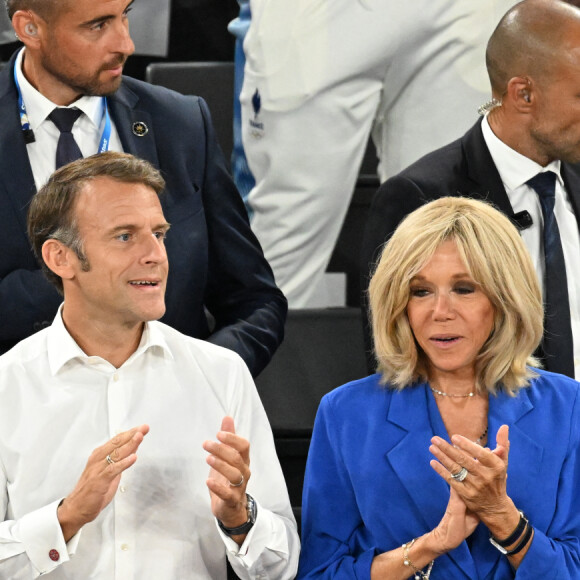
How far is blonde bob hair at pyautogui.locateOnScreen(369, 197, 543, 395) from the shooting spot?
8.35 feet

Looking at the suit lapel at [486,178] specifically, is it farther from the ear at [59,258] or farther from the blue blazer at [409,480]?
the ear at [59,258]

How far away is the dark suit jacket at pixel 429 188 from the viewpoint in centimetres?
303

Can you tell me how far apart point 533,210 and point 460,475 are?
3.09 ft

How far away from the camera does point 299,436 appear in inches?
137

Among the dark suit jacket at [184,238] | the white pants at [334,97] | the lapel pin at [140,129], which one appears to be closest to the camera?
the dark suit jacket at [184,238]

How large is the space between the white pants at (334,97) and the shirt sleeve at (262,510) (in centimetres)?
115

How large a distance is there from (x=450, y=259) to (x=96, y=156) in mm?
692

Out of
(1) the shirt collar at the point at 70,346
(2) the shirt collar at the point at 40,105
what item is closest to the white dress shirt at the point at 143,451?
(1) the shirt collar at the point at 70,346

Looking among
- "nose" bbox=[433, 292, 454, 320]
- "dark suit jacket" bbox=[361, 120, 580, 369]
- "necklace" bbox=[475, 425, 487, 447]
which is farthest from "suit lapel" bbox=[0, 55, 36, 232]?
"necklace" bbox=[475, 425, 487, 447]

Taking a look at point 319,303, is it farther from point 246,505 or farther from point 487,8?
point 246,505

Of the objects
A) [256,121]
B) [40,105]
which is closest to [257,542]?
[40,105]

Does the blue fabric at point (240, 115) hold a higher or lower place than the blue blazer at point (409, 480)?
higher

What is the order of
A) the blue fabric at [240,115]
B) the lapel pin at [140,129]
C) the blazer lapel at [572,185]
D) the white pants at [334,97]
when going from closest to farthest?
the lapel pin at [140,129] → the blazer lapel at [572,185] → the white pants at [334,97] → the blue fabric at [240,115]

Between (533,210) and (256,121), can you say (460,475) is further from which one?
(256,121)
